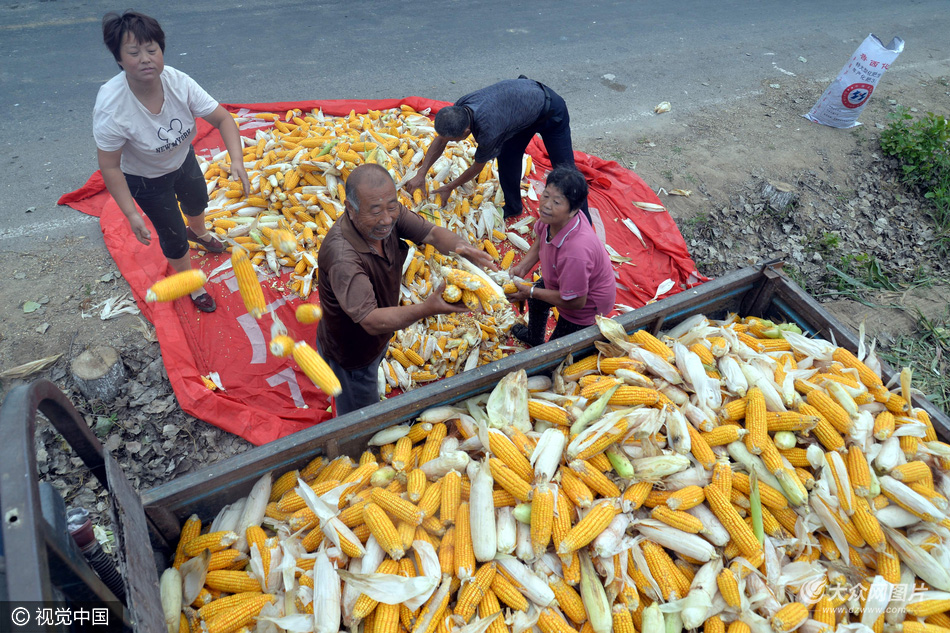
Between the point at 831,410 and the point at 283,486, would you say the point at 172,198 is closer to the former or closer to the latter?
the point at 283,486

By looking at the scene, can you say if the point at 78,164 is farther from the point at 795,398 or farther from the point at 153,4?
the point at 795,398

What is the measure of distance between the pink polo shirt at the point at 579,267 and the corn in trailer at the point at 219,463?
16.4 inches

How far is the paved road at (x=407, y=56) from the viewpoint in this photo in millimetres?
6316

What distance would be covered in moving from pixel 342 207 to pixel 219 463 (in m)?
3.23

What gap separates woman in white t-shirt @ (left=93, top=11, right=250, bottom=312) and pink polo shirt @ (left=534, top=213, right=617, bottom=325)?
2.60m

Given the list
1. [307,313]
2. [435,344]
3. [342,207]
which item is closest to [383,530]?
[307,313]

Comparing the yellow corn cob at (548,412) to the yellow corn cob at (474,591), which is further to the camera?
the yellow corn cob at (548,412)

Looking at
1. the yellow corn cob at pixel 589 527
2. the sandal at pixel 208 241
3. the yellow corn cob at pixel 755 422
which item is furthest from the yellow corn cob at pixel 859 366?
the sandal at pixel 208 241

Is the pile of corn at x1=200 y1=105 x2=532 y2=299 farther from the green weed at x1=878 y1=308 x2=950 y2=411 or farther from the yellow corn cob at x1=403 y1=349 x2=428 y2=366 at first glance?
the green weed at x1=878 y1=308 x2=950 y2=411

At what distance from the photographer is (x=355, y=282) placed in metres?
2.68

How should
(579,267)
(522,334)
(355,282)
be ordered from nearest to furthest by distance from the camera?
(355,282), (579,267), (522,334)

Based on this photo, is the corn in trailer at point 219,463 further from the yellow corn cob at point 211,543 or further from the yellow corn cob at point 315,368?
the yellow corn cob at point 315,368

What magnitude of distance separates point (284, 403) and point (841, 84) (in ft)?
29.1

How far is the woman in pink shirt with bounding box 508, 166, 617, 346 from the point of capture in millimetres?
3502
